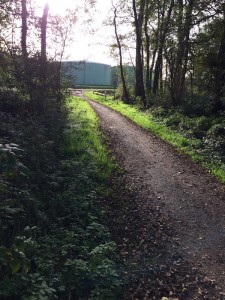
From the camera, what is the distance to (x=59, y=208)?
19.9 ft

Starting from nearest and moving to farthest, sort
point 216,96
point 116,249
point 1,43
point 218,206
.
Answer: point 116,249 < point 218,206 < point 1,43 < point 216,96

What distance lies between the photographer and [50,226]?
17.5 ft

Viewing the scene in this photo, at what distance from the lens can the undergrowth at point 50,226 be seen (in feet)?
11.5

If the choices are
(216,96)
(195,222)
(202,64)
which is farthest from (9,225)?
(202,64)

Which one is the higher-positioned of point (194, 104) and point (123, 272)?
point (194, 104)

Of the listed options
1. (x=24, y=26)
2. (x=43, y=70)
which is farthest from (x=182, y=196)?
(x=24, y=26)

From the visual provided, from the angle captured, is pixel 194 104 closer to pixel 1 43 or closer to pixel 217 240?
A: pixel 1 43

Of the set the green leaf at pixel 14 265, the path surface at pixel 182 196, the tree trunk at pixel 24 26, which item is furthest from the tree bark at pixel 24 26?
the green leaf at pixel 14 265

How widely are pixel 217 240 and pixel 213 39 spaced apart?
19.0 m

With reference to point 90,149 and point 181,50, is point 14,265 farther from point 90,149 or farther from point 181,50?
point 181,50

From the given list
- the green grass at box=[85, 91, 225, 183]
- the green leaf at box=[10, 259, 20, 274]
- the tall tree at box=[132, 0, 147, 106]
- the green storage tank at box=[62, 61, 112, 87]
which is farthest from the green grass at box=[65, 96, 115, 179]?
the green storage tank at box=[62, 61, 112, 87]

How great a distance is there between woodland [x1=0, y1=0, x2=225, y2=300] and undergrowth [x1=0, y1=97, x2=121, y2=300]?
0.6 inches

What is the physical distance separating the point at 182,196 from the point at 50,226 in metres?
3.57

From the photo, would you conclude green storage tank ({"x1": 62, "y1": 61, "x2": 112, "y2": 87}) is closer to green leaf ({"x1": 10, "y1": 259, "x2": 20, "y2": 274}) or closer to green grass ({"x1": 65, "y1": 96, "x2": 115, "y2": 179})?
green grass ({"x1": 65, "y1": 96, "x2": 115, "y2": 179})
